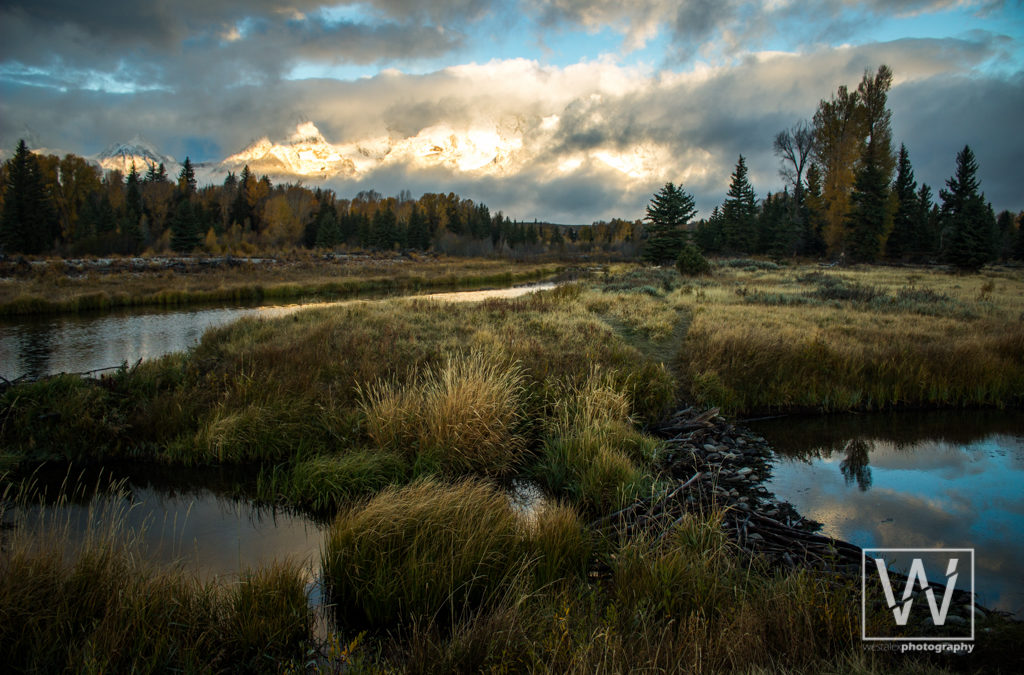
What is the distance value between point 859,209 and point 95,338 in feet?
164

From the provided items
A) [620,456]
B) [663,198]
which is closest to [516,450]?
[620,456]

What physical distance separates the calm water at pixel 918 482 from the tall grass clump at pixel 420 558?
13.5 ft

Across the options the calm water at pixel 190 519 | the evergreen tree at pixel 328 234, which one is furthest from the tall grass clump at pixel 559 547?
the evergreen tree at pixel 328 234

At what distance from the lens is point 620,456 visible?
6.69 meters

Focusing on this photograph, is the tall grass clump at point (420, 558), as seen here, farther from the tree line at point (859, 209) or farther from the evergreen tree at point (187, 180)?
the evergreen tree at point (187, 180)

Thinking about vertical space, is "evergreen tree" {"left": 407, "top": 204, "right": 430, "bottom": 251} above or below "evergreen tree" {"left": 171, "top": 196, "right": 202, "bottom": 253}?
above

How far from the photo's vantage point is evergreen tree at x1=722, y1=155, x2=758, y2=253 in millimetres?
57031

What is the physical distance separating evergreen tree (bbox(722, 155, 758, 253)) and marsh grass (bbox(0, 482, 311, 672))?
6060 centimetres

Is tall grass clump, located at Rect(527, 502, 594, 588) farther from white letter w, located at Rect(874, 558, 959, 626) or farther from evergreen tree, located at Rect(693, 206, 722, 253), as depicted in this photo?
evergreen tree, located at Rect(693, 206, 722, 253)

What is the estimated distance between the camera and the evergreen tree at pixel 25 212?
50.5 meters

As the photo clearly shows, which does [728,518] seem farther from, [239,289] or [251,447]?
[239,289]

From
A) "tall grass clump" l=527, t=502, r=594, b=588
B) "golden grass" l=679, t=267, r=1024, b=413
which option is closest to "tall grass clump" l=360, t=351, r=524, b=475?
"tall grass clump" l=527, t=502, r=594, b=588

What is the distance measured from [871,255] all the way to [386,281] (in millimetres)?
40760

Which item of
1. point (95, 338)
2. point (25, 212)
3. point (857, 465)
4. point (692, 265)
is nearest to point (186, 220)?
point (25, 212)
